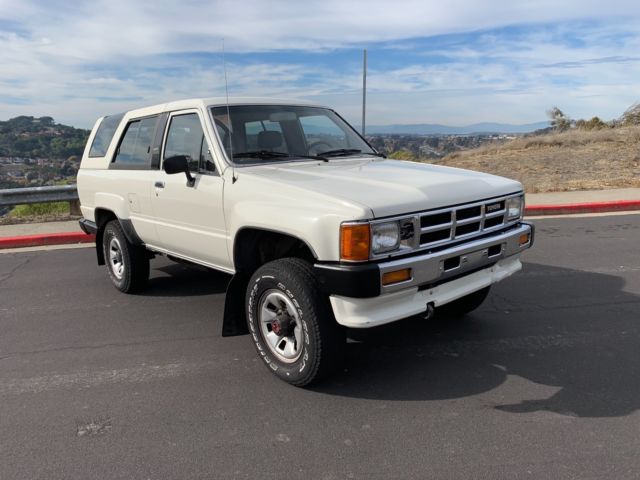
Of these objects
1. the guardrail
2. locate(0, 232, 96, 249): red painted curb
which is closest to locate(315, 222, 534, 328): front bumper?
locate(0, 232, 96, 249): red painted curb

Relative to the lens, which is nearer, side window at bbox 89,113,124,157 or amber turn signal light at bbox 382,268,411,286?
amber turn signal light at bbox 382,268,411,286

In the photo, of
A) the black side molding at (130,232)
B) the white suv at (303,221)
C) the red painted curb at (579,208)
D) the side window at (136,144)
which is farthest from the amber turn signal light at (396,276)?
the red painted curb at (579,208)

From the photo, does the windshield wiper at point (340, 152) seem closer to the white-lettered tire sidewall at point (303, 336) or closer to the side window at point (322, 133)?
the side window at point (322, 133)

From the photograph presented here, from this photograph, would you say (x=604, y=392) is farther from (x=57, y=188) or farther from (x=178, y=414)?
(x=57, y=188)

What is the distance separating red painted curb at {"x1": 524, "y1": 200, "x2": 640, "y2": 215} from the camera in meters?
10.2

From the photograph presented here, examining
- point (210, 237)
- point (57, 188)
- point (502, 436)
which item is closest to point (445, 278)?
point (502, 436)

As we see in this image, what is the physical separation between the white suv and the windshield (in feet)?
0.04

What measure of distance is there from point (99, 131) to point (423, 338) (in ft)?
14.2

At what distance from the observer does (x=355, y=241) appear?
3.09 m

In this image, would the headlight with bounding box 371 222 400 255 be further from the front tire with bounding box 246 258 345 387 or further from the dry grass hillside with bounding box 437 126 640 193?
the dry grass hillside with bounding box 437 126 640 193

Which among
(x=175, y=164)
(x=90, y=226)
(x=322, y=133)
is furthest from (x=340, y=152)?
(x=90, y=226)

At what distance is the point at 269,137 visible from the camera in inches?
179

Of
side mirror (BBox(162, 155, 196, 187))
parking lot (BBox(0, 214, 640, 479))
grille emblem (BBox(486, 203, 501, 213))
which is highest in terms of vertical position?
side mirror (BBox(162, 155, 196, 187))

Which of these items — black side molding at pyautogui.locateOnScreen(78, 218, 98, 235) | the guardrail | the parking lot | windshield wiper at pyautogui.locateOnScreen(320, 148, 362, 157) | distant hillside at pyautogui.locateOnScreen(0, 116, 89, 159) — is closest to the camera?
the parking lot
